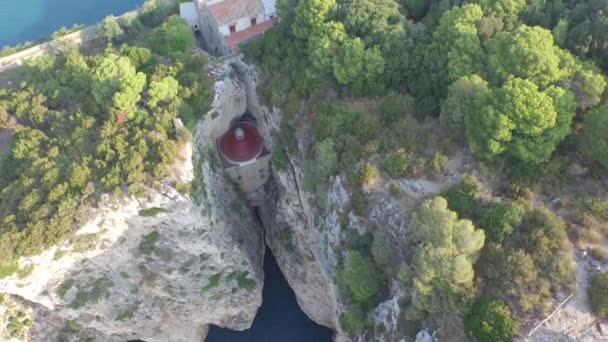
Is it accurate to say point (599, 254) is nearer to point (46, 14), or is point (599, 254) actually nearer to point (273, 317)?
point (273, 317)

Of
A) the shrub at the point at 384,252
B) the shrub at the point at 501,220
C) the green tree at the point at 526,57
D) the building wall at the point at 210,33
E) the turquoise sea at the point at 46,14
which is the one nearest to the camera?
the shrub at the point at 501,220

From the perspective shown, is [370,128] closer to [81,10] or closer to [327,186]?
[327,186]

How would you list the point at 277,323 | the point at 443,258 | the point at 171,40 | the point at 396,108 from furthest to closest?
the point at 277,323
the point at 171,40
the point at 396,108
the point at 443,258

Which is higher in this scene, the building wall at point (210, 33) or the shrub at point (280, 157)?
the building wall at point (210, 33)

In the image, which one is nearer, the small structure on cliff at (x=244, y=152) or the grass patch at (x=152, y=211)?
the grass patch at (x=152, y=211)

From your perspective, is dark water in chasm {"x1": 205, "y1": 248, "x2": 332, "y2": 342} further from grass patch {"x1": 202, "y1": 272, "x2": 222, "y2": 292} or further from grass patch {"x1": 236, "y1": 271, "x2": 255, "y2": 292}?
grass patch {"x1": 202, "y1": 272, "x2": 222, "y2": 292}

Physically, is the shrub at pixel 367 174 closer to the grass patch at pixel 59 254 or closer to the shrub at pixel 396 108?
the shrub at pixel 396 108

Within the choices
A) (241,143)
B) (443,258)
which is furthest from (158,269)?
(443,258)

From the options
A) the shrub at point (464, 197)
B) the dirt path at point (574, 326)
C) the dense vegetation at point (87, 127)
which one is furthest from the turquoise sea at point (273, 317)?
the dirt path at point (574, 326)
